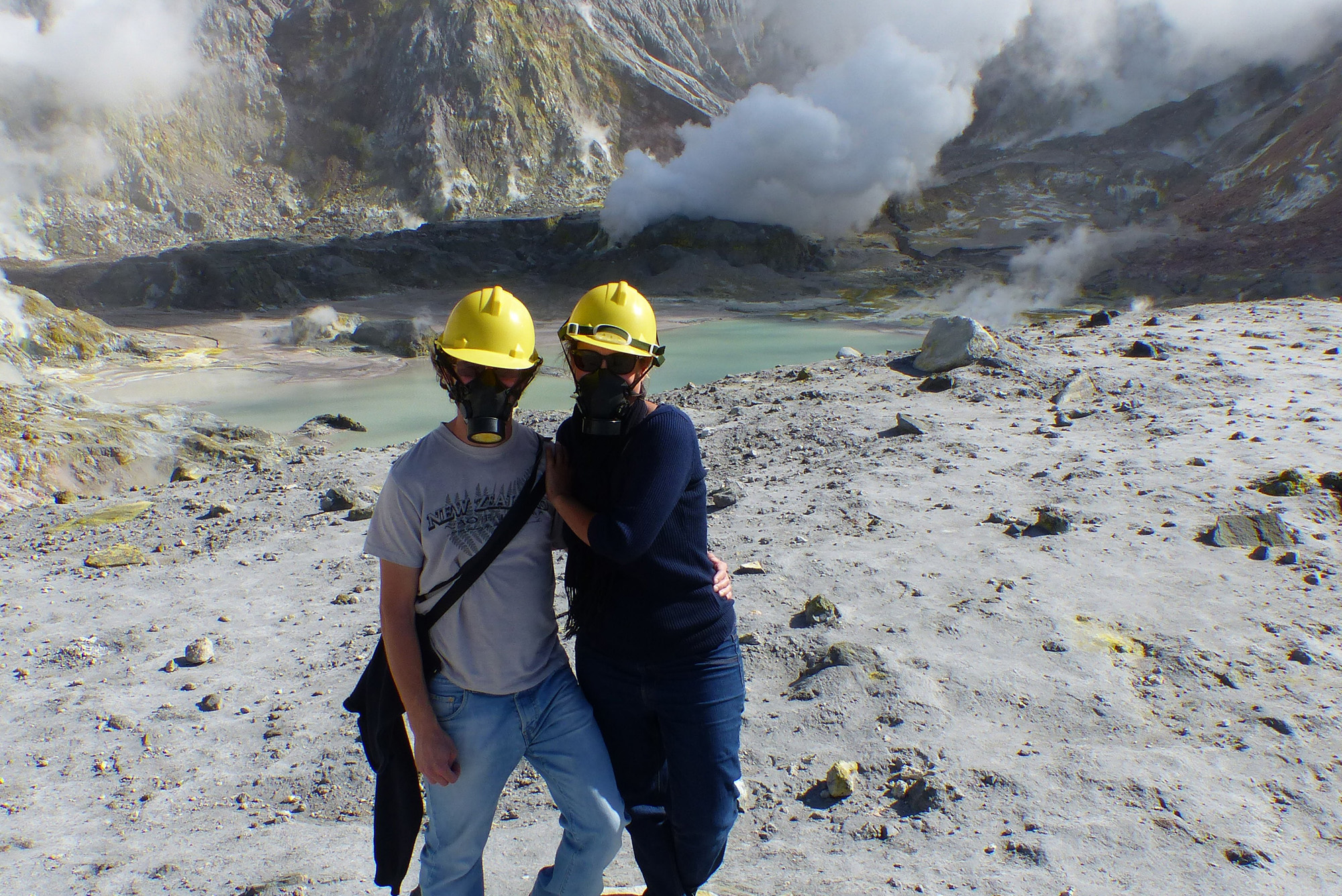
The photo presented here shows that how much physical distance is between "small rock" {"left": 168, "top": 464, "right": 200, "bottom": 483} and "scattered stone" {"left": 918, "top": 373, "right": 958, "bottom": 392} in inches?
265

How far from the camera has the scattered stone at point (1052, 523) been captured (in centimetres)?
468

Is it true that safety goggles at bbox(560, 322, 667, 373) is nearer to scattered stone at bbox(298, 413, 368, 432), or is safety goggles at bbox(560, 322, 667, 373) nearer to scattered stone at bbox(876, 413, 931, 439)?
scattered stone at bbox(876, 413, 931, 439)

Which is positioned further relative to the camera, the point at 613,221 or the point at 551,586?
the point at 613,221

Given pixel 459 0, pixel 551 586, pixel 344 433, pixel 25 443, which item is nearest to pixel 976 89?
pixel 459 0

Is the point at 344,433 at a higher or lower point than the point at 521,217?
lower

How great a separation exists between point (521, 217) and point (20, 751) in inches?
1440

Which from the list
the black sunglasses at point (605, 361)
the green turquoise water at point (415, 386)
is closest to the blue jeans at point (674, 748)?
the black sunglasses at point (605, 361)

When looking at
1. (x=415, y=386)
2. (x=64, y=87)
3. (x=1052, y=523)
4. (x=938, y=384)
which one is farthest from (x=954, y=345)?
(x=64, y=87)

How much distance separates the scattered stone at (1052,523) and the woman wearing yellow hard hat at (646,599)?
3.27 m

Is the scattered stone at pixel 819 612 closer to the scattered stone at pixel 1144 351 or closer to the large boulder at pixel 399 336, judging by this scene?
the scattered stone at pixel 1144 351

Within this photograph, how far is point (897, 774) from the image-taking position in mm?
2854

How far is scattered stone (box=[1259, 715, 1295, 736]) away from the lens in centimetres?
286

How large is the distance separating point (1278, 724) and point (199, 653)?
4193 mm

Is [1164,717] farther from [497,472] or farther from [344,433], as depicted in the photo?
[344,433]
